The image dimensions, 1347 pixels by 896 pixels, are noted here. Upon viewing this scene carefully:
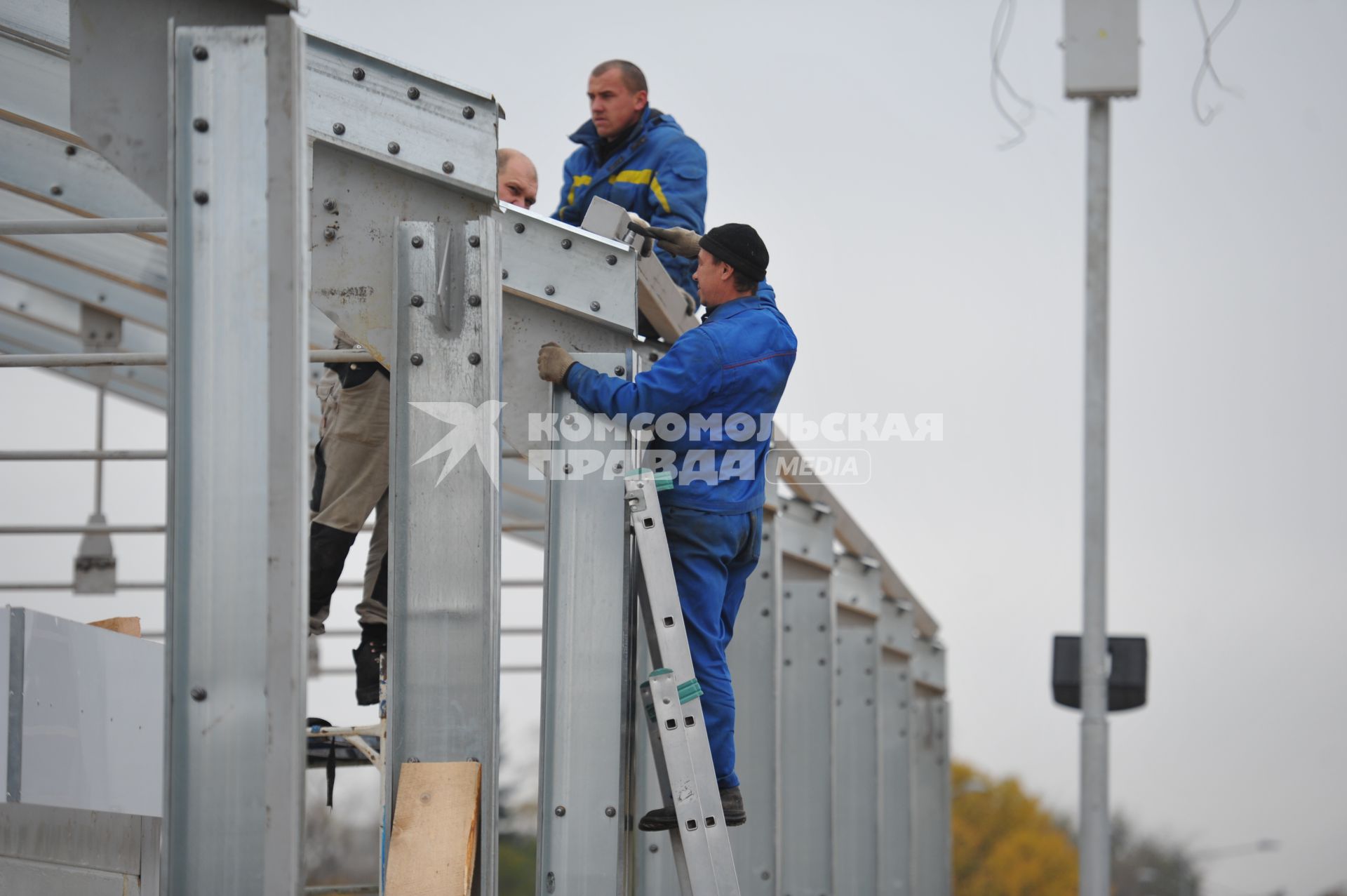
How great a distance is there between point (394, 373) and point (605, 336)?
34.4 inches

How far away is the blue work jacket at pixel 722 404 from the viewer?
4750mm

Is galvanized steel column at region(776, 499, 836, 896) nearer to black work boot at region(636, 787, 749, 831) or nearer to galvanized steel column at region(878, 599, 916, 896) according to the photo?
black work boot at region(636, 787, 749, 831)

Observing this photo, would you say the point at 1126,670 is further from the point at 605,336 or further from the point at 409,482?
the point at 409,482

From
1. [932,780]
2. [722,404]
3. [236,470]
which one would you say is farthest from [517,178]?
[932,780]

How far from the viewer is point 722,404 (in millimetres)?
4965

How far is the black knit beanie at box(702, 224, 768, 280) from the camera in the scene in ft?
16.6

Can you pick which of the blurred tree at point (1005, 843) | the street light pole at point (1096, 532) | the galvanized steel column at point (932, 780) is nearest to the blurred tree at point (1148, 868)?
the blurred tree at point (1005, 843)

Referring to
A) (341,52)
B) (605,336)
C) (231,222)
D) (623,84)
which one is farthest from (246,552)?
(623,84)

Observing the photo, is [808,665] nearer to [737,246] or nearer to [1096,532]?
[1096,532]

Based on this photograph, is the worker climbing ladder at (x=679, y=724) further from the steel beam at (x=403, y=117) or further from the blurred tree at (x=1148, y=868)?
the blurred tree at (x=1148, y=868)

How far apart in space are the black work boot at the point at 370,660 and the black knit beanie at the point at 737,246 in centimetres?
211

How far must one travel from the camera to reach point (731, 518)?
4906mm

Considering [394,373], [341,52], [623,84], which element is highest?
[623,84]

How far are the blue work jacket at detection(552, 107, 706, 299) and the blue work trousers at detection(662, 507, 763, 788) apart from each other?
1.75 meters
